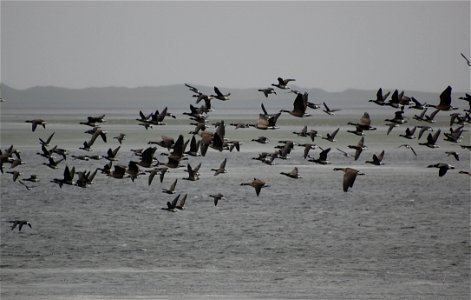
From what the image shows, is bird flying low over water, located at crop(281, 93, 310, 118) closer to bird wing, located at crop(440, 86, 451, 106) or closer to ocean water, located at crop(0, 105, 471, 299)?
bird wing, located at crop(440, 86, 451, 106)

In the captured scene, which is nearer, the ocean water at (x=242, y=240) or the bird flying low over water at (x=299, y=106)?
the bird flying low over water at (x=299, y=106)

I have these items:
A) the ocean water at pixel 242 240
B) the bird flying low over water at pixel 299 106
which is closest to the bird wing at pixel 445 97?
the bird flying low over water at pixel 299 106

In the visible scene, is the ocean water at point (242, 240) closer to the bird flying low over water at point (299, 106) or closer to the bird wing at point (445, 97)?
the bird flying low over water at point (299, 106)

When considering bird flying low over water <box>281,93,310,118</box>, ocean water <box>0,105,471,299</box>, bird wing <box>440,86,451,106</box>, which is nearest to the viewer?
bird wing <box>440,86,451,106</box>

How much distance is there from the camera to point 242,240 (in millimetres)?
38281

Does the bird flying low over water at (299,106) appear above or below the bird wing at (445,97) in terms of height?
below

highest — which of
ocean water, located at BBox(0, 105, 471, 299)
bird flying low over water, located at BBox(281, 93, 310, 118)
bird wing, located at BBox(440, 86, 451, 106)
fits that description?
bird wing, located at BBox(440, 86, 451, 106)

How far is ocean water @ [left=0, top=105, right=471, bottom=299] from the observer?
30.8m

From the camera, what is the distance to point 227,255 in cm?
3522

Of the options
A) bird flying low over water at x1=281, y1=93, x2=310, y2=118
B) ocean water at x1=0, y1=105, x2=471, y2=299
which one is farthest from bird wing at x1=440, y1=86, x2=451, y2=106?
ocean water at x1=0, y1=105, x2=471, y2=299

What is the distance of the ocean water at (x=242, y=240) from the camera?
3075cm

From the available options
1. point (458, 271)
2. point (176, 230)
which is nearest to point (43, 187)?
point (176, 230)

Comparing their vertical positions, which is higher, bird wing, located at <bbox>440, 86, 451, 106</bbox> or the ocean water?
bird wing, located at <bbox>440, 86, 451, 106</bbox>

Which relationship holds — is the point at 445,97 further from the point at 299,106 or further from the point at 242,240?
the point at 242,240
